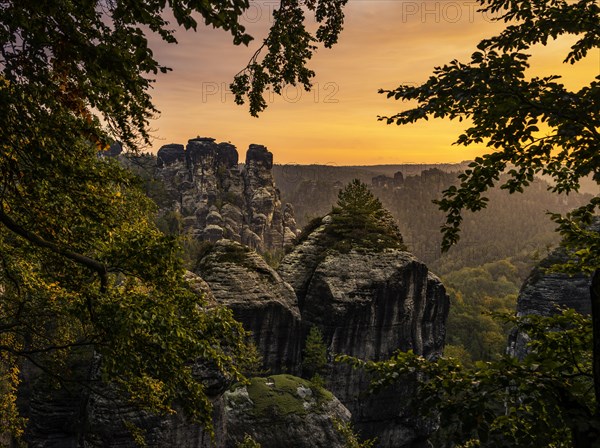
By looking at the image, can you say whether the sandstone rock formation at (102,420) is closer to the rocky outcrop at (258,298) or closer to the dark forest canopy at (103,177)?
the dark forest canopy at (103,177)

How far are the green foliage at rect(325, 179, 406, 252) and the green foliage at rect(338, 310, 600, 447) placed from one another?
110ft

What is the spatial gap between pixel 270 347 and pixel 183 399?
1023 inches

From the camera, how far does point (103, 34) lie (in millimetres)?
5789

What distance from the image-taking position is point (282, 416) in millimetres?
23000

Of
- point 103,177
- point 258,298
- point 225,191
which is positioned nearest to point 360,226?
point 258,298

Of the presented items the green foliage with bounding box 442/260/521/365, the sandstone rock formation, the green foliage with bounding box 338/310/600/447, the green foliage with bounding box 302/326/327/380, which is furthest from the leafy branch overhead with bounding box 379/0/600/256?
the green foliage with bounding box 442/260/521/365

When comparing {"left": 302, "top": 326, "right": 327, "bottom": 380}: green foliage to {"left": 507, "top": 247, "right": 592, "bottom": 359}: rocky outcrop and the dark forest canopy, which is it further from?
{"left": 507, "top": 247, "right": 592, "bottom": 359}: rocky outcrop

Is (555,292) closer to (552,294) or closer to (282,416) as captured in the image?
(552,294)

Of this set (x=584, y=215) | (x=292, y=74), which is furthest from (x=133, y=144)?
(x=584, y=215)

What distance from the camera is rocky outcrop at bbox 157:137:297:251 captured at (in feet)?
414

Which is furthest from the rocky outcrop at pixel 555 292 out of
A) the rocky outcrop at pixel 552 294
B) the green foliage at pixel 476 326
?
the green foliage at pixel 476 326

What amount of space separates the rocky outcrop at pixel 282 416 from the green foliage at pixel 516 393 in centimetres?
1711

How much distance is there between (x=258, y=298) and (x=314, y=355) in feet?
23.8

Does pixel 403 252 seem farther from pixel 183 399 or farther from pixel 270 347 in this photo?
pixel 183 399
